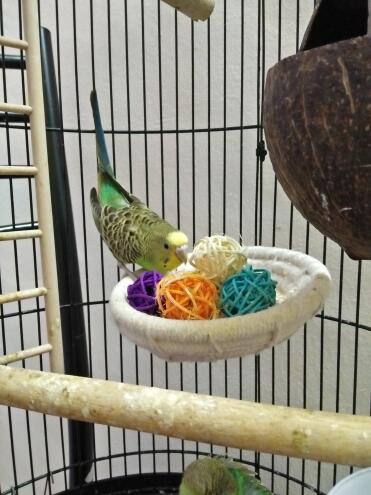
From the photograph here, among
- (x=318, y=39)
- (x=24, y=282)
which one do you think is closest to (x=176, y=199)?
(x=24, y=282)

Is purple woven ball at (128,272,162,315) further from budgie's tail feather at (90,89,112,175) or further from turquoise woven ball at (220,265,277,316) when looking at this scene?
budgie's tail feather at (90,89,112,175)

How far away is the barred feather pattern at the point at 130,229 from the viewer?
2.38 ft

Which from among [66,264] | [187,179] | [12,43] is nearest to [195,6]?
[12,43]

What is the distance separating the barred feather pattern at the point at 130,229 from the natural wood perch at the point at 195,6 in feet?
1.11

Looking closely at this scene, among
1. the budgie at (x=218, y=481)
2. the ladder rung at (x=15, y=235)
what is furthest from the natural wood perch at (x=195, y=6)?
the budgie at (x=218, y=481)

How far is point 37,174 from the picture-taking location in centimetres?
51

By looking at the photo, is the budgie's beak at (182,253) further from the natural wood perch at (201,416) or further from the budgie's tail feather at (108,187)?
the natural wood perch at (201,416)

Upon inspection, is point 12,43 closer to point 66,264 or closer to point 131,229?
point 131,229

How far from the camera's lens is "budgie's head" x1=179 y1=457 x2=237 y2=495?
0.67 metres

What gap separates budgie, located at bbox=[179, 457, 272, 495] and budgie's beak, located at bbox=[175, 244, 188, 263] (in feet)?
1.06

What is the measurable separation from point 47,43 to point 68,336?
55cm

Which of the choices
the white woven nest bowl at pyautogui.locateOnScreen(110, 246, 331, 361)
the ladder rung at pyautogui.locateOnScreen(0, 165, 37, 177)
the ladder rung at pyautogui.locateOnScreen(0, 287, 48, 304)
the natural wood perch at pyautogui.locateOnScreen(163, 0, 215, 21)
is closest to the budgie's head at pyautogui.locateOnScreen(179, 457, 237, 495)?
the white woven nest bowl at pyautogui.locateOnScreen(110, 246, 331, 361)

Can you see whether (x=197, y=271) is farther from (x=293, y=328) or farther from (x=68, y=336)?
(x=68, y=336)

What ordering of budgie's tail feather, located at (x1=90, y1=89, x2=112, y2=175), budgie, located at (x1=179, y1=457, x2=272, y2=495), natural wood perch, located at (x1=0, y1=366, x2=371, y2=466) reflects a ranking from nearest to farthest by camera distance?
natural wood perch, located at (x1=0, y1=366, x2=371, y2=466), budgie, located at (x1=179, y1=457, x2=272, y2=495), budgie's tail feather, located at (x1=90, y1=89, x2=112, y2=175)
